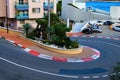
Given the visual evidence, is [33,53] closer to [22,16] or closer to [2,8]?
[2,8]

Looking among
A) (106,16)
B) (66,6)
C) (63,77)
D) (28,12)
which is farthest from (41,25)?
(66,6)

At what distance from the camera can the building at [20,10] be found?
5879 cm

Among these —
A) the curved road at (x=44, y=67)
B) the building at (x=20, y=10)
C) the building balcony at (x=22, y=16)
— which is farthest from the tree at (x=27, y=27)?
the building balcony at (x=22, y=16)

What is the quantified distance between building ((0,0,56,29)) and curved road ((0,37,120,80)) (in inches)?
818

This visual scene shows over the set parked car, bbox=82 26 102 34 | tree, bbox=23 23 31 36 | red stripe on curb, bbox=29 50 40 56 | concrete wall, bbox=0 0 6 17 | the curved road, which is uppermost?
concrete wall, bbox=0 0 6 17

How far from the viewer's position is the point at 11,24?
61500 mm

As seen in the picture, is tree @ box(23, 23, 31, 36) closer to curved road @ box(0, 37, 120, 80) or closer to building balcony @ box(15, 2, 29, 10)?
curved road @ box(0, 37, 120, 80)

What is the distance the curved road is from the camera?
28.0 meters

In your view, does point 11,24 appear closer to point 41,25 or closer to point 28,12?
point 28,12

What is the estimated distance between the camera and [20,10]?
196 ft

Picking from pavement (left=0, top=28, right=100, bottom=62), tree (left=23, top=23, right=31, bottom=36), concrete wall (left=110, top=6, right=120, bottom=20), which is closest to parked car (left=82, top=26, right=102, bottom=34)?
pavement (left=0, top=28, right=100, bottom=62)

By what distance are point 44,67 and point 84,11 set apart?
154 feet

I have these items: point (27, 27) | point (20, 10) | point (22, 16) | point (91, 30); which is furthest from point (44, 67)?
point (22, 16)

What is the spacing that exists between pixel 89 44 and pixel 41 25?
26.0ft
